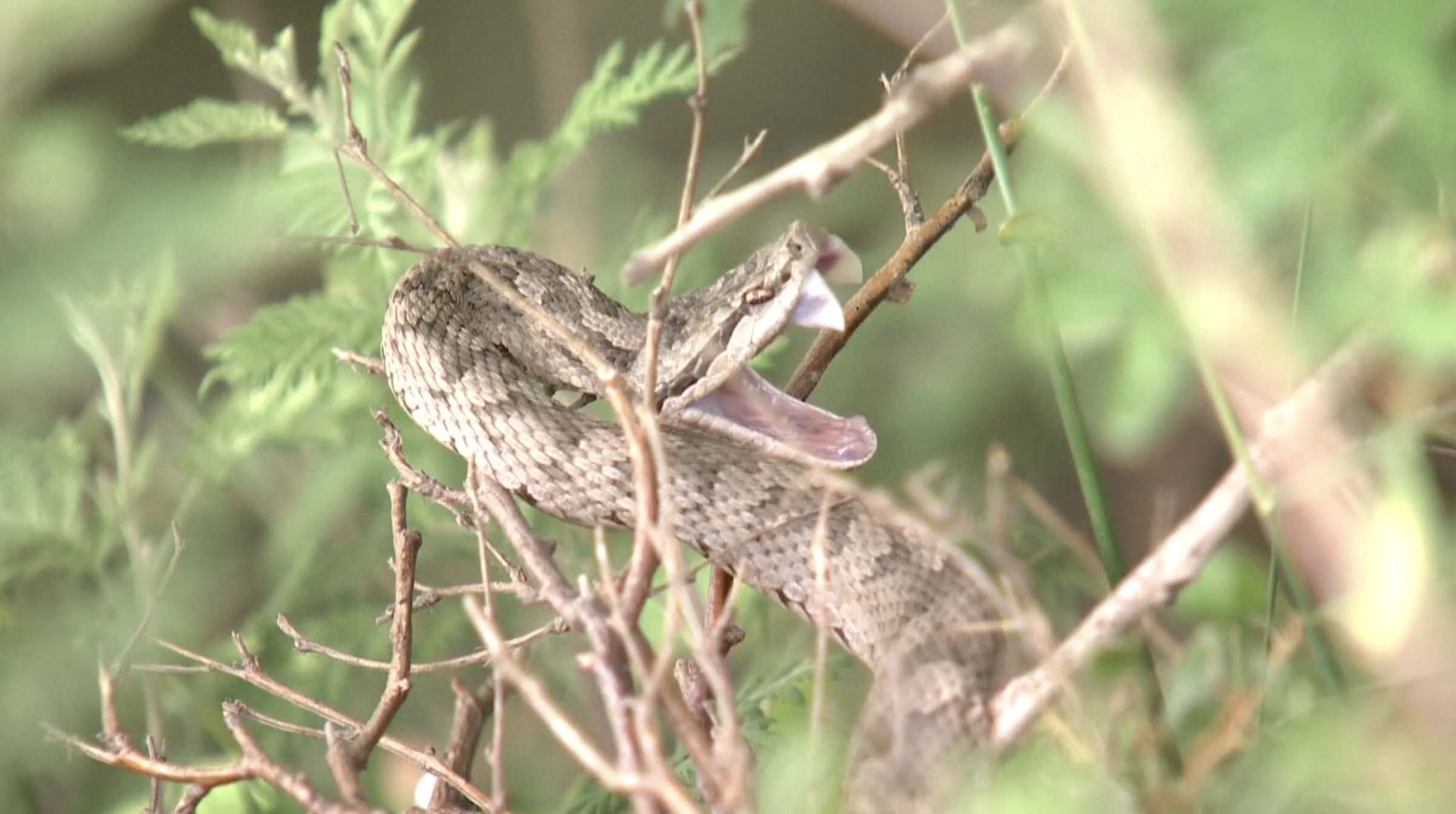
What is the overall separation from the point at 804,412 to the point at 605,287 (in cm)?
94

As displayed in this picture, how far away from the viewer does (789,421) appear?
7.52ft

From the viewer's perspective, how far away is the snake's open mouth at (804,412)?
219 centimetres

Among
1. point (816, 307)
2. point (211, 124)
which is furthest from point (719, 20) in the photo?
point (211, 124)

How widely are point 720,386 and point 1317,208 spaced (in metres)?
1.20

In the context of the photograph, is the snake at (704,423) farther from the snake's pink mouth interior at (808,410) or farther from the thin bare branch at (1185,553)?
the thin bare branch at (1185,553)

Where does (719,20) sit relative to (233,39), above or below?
above

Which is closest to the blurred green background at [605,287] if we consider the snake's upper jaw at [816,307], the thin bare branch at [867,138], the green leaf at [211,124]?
the green leaf at [211,124]

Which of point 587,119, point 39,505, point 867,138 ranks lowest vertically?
point 39,505

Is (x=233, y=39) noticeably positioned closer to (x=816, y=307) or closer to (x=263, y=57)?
(x=263, y=57)

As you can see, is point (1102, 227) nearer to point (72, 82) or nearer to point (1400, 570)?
point (1400, 570)

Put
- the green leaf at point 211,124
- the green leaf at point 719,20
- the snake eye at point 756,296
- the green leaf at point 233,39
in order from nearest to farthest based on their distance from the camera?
the green leaf at point 719,20 → the snake eye at point 756,296 → the green leaf at point 211,124 → the green leaf at point 233,39

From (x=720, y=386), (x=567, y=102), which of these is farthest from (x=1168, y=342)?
(x=567, y=102)

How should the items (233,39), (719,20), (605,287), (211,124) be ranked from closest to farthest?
(719,20), (211,124), (233,39), (605,287)

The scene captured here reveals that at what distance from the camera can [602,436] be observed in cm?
245
